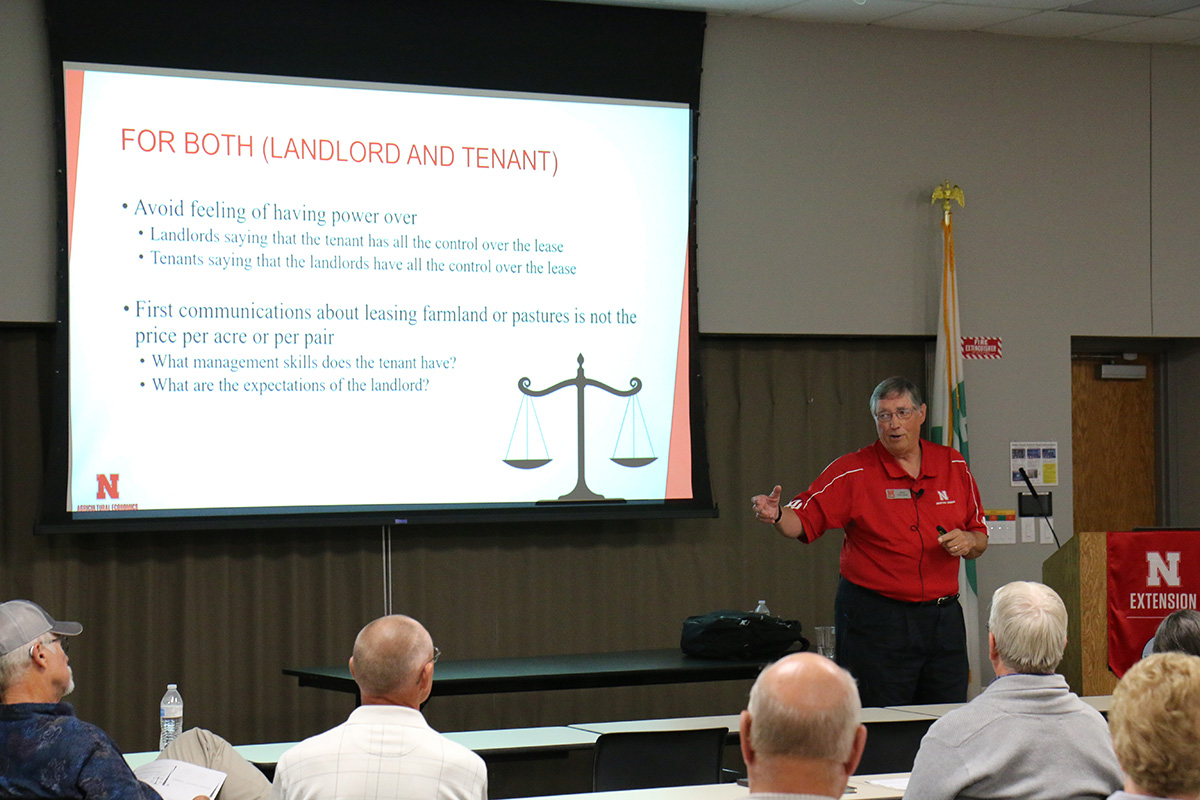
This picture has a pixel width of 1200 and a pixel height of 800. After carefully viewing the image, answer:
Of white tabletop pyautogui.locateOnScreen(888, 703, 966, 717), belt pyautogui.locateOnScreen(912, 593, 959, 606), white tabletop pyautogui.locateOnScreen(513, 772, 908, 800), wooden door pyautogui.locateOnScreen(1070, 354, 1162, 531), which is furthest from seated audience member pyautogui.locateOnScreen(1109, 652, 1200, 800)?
wooden door pyautogui.locateOnScreen(1070, 354, 1162, 531)

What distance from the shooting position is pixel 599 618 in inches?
226

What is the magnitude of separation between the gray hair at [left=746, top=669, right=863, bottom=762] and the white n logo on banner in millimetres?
3848

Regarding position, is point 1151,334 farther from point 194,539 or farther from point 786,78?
point 194,539

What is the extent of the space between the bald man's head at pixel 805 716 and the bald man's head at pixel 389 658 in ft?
3.20

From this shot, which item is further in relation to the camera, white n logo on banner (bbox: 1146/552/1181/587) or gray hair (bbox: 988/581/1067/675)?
white n logo on banner (bbox: 1146/552/1181/587)

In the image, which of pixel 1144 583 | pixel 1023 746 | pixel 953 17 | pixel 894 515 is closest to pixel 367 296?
pixel 894 515

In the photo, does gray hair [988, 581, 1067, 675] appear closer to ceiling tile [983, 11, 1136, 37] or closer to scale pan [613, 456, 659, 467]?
scale pan [613, 456, 659, 467]

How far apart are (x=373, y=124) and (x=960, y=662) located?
3.18m

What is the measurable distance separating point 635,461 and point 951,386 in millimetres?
1617

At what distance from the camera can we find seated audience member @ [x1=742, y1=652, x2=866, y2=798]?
1.59 meters

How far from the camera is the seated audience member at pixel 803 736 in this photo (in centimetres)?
159

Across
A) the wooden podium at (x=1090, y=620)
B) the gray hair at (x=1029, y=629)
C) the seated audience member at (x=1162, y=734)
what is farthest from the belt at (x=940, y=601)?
the seated audience member at (x=1162, y=734)

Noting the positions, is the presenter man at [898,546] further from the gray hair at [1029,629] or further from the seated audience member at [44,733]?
the seated audience member at [44,733]

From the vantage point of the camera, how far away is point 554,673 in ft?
15.5
